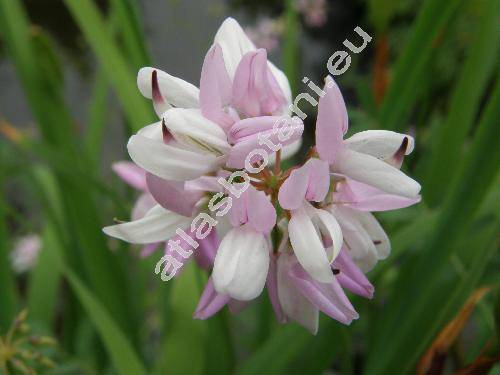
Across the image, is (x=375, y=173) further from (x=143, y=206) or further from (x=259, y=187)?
(x=143, y=206)

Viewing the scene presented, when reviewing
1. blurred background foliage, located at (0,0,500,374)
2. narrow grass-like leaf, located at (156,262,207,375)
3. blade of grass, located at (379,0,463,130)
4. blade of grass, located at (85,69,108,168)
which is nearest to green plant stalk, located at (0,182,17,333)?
blurred background foliage, located at (0,0,500,374)

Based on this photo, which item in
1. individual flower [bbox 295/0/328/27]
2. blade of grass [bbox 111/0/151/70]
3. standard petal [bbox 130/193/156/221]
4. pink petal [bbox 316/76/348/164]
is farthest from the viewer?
individual flower [bbox 295/0/328/27]

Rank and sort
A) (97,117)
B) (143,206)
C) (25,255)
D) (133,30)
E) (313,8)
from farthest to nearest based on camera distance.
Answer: (313,8) < (25,255) < (97,117) < (133,30) < (143,206)

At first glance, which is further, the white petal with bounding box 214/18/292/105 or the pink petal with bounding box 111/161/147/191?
the pink petal with bounding box 111/161/147/191

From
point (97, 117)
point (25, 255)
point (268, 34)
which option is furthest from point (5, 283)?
point (268, 34)

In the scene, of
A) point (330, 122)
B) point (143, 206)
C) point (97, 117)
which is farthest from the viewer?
point (97, 117)

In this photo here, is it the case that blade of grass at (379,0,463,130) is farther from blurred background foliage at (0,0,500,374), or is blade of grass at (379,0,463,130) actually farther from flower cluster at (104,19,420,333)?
flower cluster at (104,19,420,333)

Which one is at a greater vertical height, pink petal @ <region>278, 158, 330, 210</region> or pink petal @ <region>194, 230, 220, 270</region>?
pink petal @ <region>278, 158, 330, 210</region>

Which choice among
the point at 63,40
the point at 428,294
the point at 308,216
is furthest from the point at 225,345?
the point at 63,40
